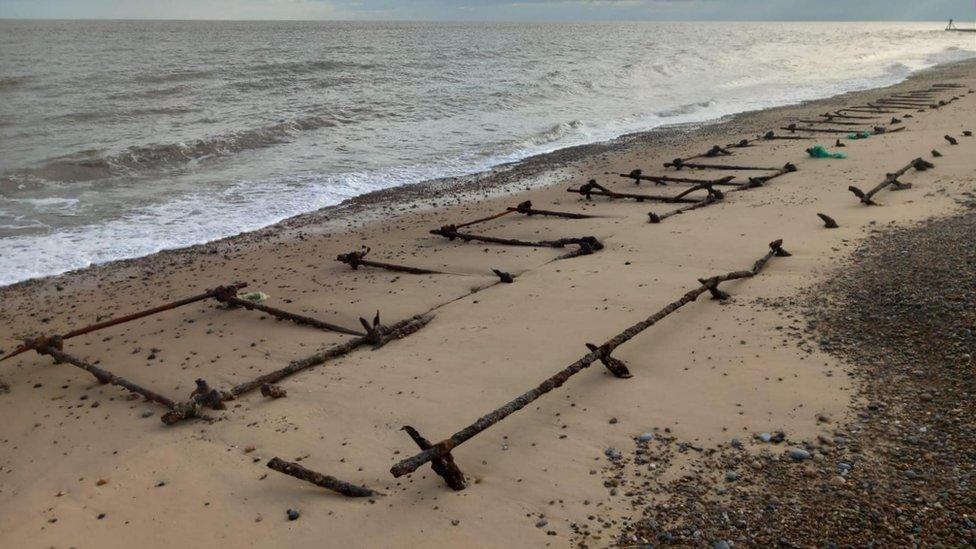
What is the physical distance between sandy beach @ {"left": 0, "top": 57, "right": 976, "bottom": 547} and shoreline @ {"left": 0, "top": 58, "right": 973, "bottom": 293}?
0.22m

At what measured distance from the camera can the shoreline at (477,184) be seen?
445 inches

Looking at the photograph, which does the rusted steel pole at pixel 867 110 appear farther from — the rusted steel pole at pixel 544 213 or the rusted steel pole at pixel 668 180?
the rusted steel pole at pixel 544 213

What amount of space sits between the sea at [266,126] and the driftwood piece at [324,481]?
7.43m

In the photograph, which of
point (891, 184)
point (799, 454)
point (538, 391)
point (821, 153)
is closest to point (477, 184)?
point (821, 153)

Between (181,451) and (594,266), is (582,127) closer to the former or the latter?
(594,266)

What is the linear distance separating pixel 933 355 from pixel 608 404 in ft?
8.46

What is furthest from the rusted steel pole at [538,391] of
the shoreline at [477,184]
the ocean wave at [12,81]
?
the ocean wave at [12,81]

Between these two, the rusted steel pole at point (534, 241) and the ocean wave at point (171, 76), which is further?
the ocean wave at point (171, 76)

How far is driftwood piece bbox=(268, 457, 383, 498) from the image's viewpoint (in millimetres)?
4227

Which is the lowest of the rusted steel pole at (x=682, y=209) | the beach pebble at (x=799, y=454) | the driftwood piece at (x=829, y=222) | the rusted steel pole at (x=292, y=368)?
the rusted steel pole at (x=292, y=368)

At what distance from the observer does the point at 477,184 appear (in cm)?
1513

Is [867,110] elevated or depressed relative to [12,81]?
elevated

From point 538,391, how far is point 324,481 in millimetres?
1551

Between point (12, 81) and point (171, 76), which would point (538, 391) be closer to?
point (171, 76)
